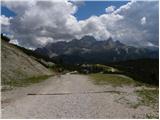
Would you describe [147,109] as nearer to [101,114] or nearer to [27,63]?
[101,114]

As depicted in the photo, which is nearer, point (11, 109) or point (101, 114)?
point (101, 114)

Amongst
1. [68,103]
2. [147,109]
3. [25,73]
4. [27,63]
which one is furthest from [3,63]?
[147,109]

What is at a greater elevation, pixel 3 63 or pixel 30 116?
pixel 3 63

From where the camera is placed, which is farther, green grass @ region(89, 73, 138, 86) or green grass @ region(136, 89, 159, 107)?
green grass @ region(89, 73, 138, 86)

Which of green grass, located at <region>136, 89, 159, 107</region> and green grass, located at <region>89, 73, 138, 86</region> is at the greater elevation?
green grass, located at <region>89, 73, 138, 86</region>

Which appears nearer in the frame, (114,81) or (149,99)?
(149,99)

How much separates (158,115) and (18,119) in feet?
28.0

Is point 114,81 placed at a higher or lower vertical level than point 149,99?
higher

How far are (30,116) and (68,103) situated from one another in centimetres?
680

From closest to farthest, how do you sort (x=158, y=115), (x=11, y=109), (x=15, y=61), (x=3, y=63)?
(x=158, y=115) → (x=11, y=109) → (x=3, y=63) → (x=15, y=61)

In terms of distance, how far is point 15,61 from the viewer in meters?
76.2

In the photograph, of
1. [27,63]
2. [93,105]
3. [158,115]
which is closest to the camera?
[158,115]

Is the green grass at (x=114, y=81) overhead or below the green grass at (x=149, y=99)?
overhead

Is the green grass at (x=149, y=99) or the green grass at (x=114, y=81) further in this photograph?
the green grass at (x=114, y=81)
